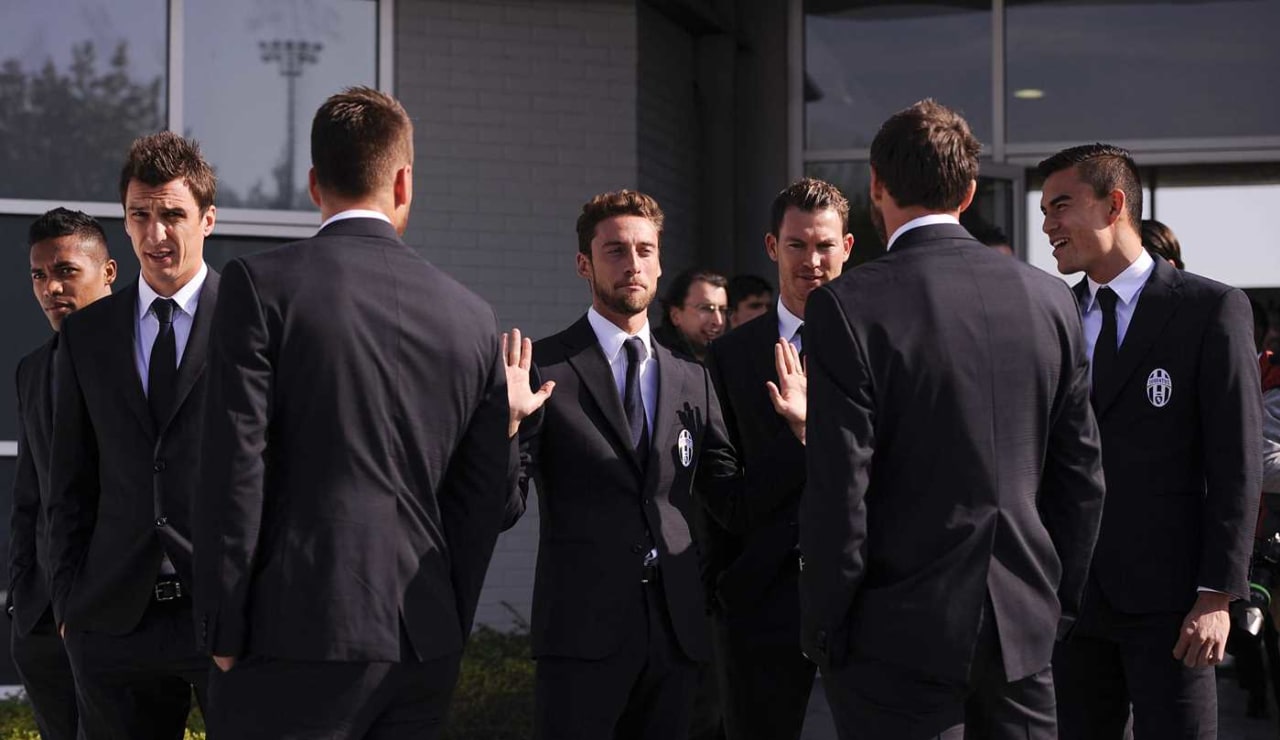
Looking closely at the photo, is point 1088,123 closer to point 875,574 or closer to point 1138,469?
point 1138,469

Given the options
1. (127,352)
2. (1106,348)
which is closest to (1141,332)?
(1106,348)

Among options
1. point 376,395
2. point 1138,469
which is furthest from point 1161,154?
point 376,395

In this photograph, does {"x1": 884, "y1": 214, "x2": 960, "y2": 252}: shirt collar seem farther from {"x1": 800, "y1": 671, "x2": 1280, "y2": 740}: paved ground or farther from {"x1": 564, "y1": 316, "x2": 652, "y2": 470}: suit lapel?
Result: {"x1": 800, "y1": 671, "x2": 1280, "y2": 740}: paved ground

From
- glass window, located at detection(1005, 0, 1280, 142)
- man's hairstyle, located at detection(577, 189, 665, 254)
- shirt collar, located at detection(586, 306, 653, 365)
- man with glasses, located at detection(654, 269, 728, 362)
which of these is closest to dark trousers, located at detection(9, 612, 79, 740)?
shirt collar, located at detection(586, 306, 653, 365)

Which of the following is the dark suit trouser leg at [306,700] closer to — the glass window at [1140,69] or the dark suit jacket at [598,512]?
the dark suit jacket at [598,512]

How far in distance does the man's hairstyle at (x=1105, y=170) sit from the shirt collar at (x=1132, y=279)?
0.12m

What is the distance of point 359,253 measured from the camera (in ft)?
11.2

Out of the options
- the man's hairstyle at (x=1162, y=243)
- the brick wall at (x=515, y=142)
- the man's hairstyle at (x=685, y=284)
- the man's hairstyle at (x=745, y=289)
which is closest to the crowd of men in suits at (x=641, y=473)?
the man's hairstyle at (x=1162, y=243)

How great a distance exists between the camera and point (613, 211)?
14.9ft

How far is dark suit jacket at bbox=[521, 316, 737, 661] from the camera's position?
4234mm

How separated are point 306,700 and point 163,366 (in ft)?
4.22

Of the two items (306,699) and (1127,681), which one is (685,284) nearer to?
Result: (1127,681)

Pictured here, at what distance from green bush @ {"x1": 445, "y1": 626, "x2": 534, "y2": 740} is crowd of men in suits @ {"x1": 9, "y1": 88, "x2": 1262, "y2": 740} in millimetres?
1615

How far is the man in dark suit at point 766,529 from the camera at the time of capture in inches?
179
